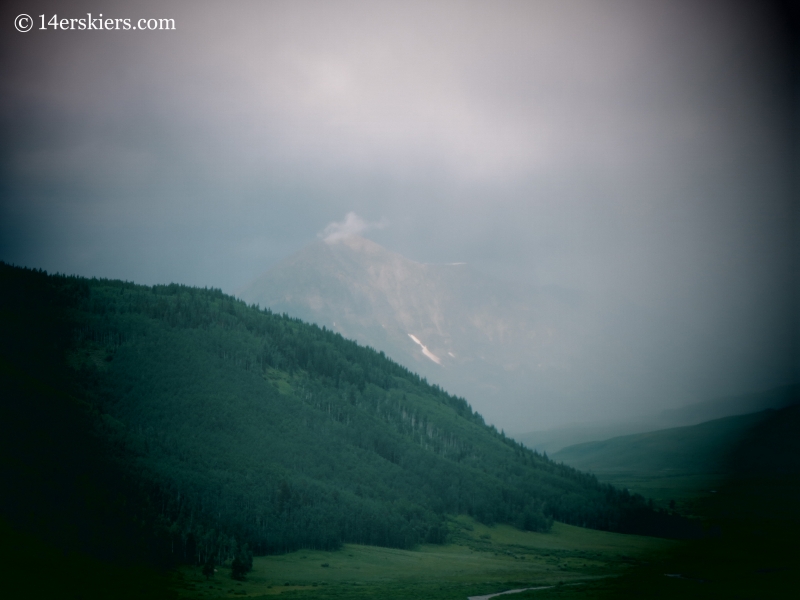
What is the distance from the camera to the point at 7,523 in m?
142

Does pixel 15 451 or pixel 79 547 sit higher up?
pixel 15 451

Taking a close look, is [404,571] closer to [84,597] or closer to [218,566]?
[218,566]

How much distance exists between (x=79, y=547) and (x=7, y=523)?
14774mm

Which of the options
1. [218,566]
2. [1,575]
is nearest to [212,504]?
[218,566]

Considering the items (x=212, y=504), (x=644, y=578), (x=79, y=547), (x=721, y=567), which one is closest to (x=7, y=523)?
(x=79, y=547)

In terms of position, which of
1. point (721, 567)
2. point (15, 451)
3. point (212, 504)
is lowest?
point (721, 567)

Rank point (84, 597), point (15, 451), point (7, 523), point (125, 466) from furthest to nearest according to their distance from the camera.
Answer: point (125, 466) → point (15, 451) → point (7, 523) → point (84, 597)

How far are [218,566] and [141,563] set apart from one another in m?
16.4

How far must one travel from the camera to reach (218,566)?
154 metres

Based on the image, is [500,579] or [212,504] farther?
[212,504]

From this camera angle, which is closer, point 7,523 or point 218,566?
point 7,523

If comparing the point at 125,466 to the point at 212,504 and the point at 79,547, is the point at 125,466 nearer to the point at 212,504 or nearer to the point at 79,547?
the point at 212,504

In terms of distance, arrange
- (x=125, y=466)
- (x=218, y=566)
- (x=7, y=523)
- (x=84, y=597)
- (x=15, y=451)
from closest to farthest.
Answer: (x=84, y=597) → (x=7, y=523) → (x=218, y=566) → (x=15, y=451) → (x=125, y=466)

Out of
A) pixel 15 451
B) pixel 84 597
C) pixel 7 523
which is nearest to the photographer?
pixel 84 597
